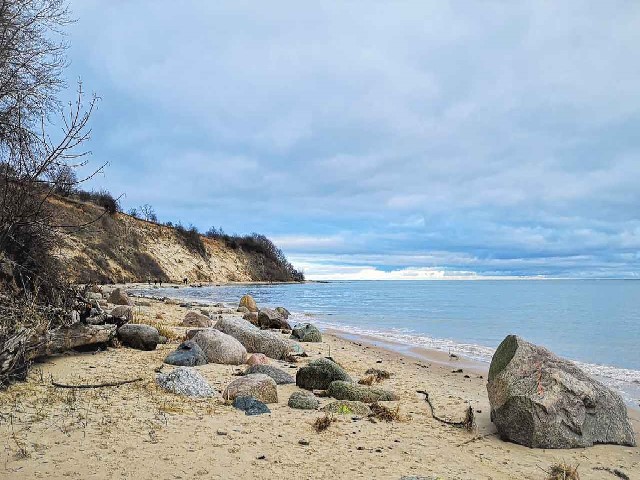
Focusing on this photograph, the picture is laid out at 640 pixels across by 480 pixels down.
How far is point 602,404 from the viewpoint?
239 inches

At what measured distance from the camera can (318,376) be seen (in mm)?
7918

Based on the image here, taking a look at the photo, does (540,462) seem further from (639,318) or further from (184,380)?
(639,318)

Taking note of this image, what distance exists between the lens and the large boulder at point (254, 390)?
6.62m

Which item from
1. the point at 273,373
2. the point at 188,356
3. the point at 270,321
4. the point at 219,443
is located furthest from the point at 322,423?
the point at 270,321

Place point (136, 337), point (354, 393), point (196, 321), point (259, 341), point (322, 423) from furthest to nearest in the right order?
point (196, 321) → point (259, 341) → point (136, 337) → point (354, 393) → point (322, 423)

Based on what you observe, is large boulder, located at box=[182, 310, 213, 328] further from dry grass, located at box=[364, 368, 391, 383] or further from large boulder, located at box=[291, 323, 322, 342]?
dry grass, located at box=[364, 368, 391, 383]

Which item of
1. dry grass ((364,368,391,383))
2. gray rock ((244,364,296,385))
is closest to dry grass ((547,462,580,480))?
gray rock ((244,364,296,385))

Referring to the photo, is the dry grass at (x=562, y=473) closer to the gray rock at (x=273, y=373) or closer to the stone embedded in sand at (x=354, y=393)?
the stone embedded in sand at (x=354, y=393)

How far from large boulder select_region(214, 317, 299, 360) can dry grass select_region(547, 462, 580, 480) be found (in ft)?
23.6

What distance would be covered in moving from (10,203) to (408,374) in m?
8.56

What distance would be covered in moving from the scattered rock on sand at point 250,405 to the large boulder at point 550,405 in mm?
2971

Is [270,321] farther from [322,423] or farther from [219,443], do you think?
[219,443]

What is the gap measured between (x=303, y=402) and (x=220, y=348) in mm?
3453

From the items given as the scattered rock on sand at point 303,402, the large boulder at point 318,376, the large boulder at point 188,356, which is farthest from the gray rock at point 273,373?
the scattered rock on sand at point 303,402
